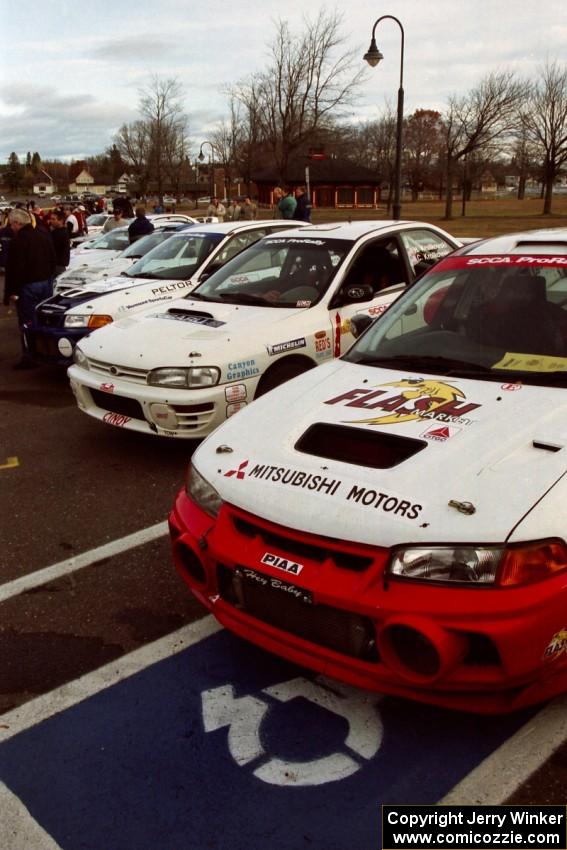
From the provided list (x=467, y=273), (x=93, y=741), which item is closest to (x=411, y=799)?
(x=93, y=741)

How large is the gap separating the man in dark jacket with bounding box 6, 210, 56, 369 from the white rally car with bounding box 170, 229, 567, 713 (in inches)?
253

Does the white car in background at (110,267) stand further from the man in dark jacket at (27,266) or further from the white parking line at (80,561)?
the white parking line at (80,561)

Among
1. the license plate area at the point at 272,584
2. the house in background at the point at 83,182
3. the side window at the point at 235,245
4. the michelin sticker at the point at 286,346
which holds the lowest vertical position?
the license plate area at the point at 272,584

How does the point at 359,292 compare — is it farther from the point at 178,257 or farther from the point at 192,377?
the point at 178,257

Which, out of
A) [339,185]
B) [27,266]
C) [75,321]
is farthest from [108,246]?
[339,185]

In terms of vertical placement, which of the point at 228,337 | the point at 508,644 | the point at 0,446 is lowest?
the point at 0,446

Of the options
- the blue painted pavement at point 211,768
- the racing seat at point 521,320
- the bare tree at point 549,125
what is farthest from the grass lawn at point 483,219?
the blue painted pavement at point 211,768

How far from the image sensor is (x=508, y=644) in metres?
2.26

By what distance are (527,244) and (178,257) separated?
5.33m

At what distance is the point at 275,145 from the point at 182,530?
123ft

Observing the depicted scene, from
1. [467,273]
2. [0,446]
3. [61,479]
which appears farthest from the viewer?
[0,446]

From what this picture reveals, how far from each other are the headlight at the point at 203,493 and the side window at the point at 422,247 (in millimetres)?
3951

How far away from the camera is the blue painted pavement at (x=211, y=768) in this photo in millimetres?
2297

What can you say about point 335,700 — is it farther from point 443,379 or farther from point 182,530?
point 443,379
